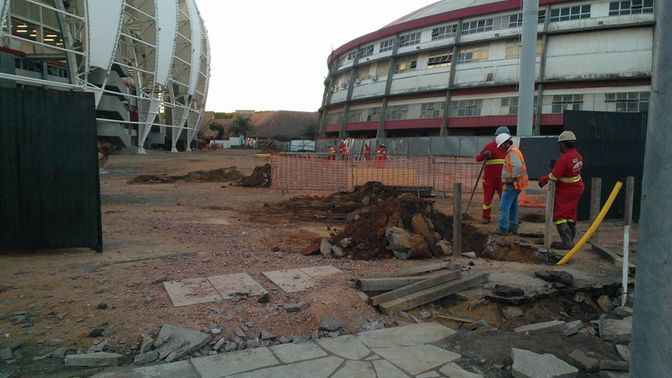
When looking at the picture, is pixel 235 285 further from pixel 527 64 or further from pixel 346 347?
pixel 527 64

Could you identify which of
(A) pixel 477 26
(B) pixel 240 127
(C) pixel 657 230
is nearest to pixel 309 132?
(B) pixel 240 127

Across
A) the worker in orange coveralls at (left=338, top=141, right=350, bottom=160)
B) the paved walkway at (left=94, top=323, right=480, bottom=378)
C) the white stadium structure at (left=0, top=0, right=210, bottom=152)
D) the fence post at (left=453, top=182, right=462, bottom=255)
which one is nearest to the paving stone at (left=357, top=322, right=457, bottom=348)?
the paved walkway at (left=94, top=323, right=480, bottom=378)

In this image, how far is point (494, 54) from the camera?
130 ft

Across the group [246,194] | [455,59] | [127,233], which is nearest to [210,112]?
[455,59]

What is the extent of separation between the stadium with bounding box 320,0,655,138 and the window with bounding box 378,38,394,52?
107 mm

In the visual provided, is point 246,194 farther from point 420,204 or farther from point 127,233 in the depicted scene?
point 420,204

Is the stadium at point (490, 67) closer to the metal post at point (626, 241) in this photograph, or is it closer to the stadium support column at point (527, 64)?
the stadium support column at point (527, 64)

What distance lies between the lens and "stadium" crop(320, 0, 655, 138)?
115 ft

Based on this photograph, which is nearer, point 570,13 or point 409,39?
point 570,13

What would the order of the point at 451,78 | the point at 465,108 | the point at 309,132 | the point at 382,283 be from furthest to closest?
the point at 309,132, the point at 451,78, the point at 465,108, the point at 382,283

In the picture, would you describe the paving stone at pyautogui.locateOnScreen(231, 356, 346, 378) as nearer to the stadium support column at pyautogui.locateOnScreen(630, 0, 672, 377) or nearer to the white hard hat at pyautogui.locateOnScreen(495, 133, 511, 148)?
the stadium support column at pyautogui.locateOnScreen(630, 0, 672, 377)

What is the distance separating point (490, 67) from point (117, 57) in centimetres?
3324

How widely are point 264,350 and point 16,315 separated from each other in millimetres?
2386

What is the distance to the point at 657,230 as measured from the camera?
1938mm
